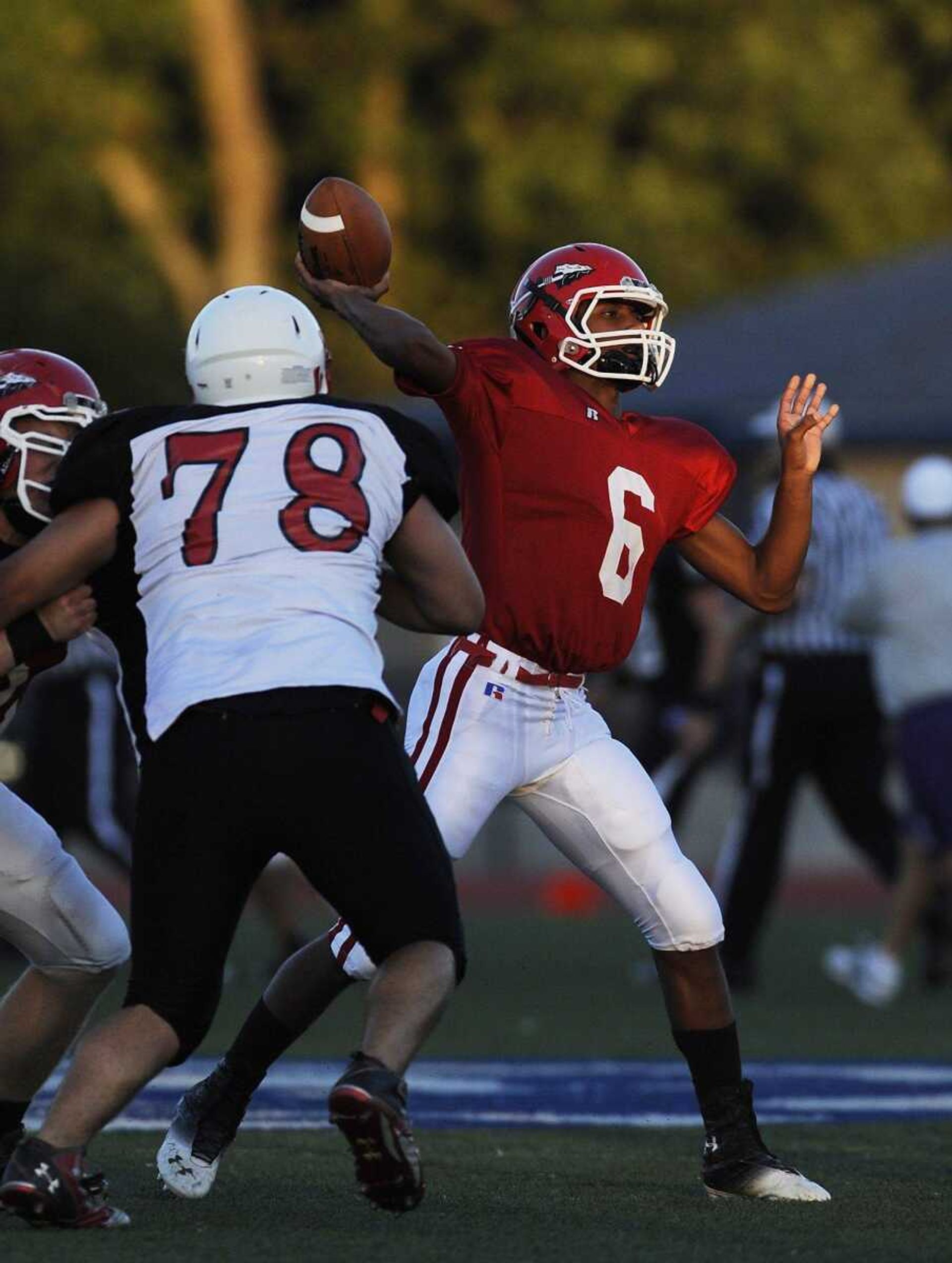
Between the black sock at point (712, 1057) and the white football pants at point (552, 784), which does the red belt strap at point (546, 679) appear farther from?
the black sock at point (712, 1057)

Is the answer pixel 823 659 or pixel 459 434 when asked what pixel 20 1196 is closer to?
pixel 459 434

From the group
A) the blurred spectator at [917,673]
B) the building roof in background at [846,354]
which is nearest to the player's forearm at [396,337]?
the blurred spectator at [917,673]

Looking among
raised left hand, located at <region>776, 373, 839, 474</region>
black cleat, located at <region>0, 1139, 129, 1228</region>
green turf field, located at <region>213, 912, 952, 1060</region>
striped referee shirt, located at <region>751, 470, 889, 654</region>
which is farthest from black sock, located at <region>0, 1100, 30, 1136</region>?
striped referee shirt, located at <region>751, 470, 889, 654</region>

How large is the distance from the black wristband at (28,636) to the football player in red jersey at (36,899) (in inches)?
7.1

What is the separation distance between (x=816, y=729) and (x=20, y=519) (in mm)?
5534

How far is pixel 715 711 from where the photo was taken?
1111 centimetres

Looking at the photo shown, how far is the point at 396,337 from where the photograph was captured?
17.5 feet

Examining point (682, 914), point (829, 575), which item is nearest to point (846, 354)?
point (829, 575)

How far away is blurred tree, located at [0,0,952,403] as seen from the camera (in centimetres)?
2945

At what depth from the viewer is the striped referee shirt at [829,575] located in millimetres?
10398

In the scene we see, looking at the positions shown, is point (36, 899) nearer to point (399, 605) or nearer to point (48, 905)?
point (48, 905)

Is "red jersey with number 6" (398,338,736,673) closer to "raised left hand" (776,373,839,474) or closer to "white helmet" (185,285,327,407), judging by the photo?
"raised left hand" (776,373,839,474)

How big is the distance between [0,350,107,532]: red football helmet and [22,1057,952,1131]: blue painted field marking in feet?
6.05

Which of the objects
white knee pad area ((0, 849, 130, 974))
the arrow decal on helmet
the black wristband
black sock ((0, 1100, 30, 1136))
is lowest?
black sock ((0, 1100, 30, 1136))
